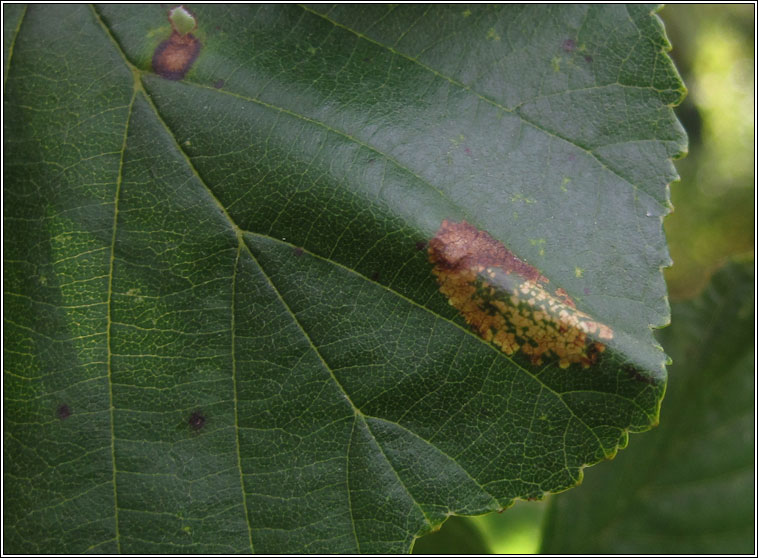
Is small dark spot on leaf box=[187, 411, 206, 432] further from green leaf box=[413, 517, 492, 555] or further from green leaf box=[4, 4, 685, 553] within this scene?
green leaf box=[413, 517, 492, 555]

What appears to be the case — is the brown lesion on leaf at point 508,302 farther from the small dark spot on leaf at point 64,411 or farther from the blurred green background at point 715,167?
the blurred green background at point 715,167

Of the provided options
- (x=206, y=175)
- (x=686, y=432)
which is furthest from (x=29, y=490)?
(x=686, y=432)

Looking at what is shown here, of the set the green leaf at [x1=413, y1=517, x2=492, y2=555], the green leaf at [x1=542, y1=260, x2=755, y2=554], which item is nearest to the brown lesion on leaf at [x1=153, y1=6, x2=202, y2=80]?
the green leaf at [x1=413, y1=517, x2=492, y2=555]

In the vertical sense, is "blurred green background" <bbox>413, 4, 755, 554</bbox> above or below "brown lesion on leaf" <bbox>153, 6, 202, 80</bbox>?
below

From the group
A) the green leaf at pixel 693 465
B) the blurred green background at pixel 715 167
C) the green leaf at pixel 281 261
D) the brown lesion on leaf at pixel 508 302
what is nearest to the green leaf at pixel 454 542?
the green leaf at pixel 693 465

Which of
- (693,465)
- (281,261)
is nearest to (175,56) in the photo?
(281,261)

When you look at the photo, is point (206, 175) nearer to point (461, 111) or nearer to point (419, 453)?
point (461, 111)

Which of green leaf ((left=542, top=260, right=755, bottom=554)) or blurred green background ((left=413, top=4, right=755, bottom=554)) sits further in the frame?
blurred green background ((left=413, top=4, right=755, bottom=554))
